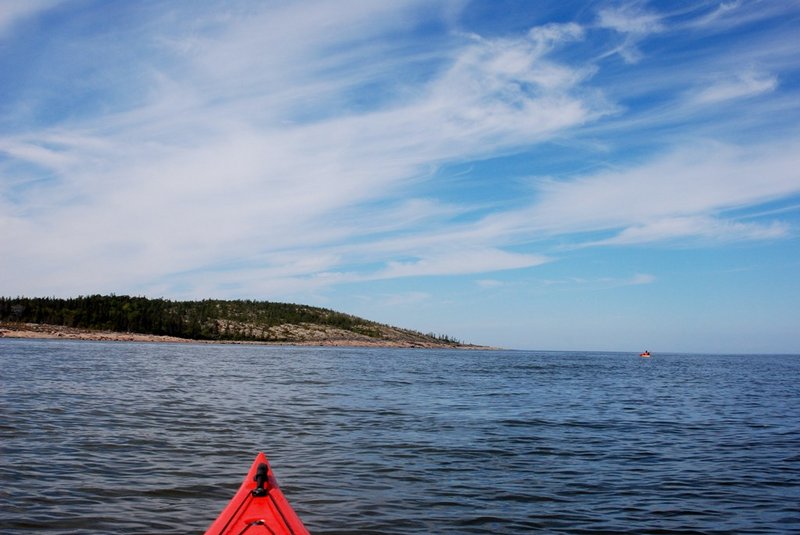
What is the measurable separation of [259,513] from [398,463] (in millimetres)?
8702

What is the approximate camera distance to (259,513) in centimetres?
855

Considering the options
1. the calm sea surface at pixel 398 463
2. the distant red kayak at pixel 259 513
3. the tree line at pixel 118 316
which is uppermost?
the tree line at pixel 118 316

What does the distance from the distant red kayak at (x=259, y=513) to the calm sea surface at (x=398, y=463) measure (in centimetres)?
246

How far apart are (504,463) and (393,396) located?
19.3 meters

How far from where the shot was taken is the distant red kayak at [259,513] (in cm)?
827

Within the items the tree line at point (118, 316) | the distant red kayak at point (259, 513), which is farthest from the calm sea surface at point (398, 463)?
the tree line at point (118, 316)

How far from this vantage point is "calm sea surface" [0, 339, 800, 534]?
11844 millimetres

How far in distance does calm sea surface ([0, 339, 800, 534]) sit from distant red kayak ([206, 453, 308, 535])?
246 centimetres

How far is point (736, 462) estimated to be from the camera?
18188 mm

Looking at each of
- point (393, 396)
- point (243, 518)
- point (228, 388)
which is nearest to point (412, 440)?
point (243, 518)

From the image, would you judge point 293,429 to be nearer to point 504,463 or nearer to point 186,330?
point 504,463

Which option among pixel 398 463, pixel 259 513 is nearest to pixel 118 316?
pixel 398 463

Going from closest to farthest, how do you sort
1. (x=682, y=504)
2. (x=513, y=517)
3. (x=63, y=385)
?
1. (x=513, y=517)
2. (x=682, y=504)
3. (x=63, y=385)

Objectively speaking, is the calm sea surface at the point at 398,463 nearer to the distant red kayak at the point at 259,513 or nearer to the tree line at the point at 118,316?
the distant red kayak at the point at 259,513
